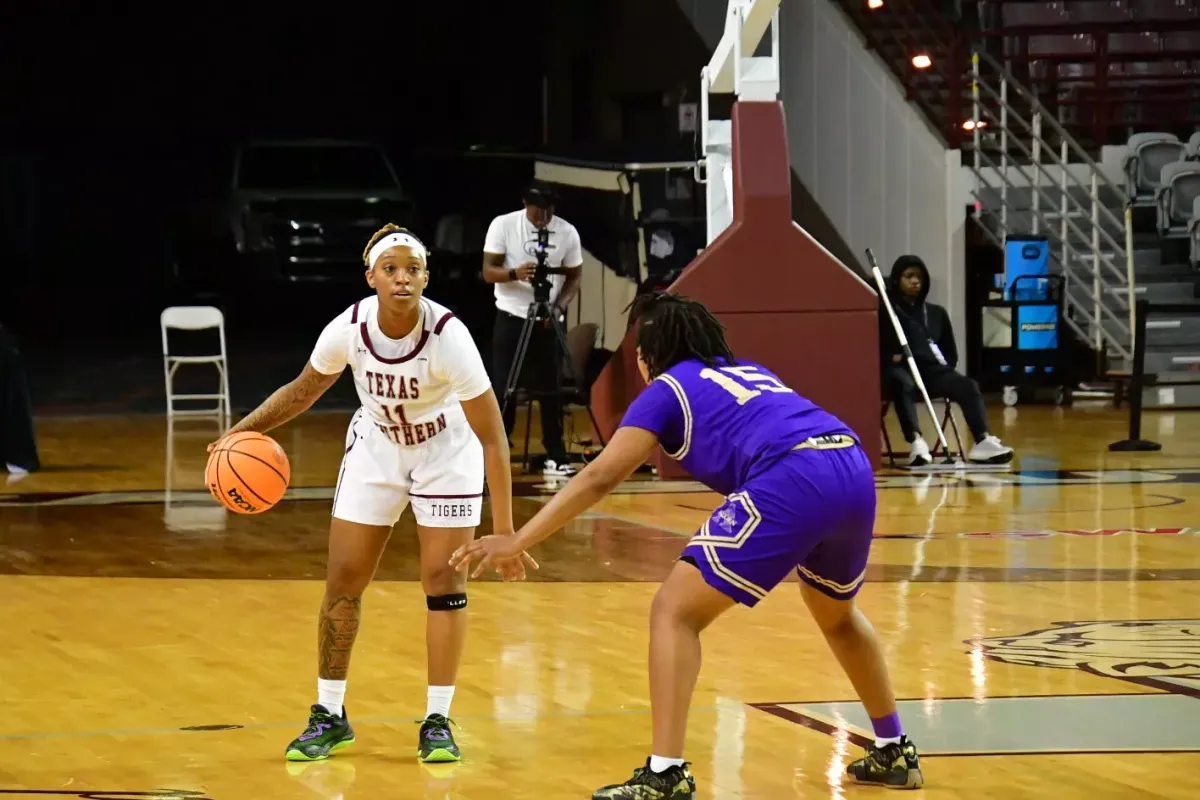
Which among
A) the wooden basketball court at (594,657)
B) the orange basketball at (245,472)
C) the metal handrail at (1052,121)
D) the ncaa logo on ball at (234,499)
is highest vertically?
the metal handrail at (1052,121)

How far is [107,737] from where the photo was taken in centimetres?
602

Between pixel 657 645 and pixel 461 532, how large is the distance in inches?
43.0

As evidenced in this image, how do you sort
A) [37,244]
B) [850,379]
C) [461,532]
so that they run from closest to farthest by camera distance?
[461,532] → [850,379] → [37,244]

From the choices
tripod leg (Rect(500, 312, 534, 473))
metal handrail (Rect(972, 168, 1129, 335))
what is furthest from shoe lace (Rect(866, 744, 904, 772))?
metal handrail (Rect(972, 168, 1129, 335))

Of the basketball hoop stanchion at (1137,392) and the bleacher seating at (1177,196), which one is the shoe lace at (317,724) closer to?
the basketball hoop stanchion at (1137,392)

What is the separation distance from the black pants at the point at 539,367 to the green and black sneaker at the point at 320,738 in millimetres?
6955

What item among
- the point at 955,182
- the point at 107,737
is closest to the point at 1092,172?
the point at 955,182

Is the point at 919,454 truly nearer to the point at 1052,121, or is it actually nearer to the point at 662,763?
the point at 1052,121

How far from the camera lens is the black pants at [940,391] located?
13.3 meters

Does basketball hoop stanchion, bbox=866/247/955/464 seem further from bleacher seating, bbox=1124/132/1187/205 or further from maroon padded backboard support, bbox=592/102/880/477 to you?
bleacher seating, bbox=1124/132/1187/205

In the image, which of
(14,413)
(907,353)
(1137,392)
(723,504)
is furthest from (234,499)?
(1137,392)

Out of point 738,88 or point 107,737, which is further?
point 738,88

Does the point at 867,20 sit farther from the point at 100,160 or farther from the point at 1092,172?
the point at 100,160

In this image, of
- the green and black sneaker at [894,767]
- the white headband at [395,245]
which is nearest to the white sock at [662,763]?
the green and black sneaker at [894,767]
